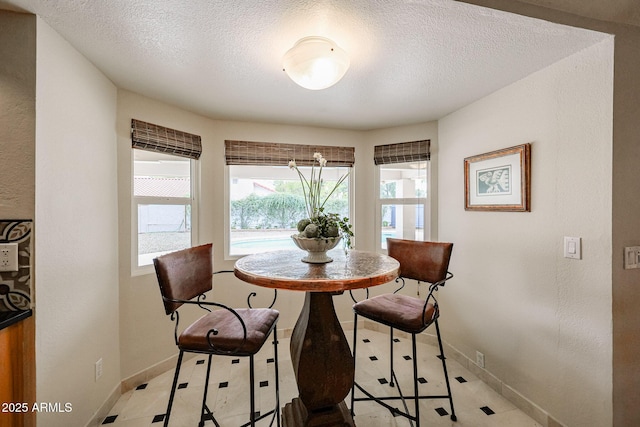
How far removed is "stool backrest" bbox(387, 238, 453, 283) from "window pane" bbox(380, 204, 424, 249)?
0.95 m

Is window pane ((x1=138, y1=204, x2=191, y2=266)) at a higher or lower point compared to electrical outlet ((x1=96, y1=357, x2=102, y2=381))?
higher

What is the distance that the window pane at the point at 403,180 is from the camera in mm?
2994

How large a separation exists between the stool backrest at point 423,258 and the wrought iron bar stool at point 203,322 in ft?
3.39

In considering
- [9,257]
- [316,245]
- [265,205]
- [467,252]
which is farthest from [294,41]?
[467,252]

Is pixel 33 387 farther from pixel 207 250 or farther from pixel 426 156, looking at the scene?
pixel 426 156

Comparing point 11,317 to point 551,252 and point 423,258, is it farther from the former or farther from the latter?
point 551,252

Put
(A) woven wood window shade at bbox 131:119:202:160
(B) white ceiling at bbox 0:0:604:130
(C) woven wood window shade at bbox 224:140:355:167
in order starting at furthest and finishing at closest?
(C) woven wood window shade at bbox 224:140:355:167
(A) woven wood window shade at bbox 131:119:202:160
(B) white ceiling at bbox 0:0:604:130

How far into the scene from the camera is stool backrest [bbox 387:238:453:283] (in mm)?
1861

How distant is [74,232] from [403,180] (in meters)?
2.88

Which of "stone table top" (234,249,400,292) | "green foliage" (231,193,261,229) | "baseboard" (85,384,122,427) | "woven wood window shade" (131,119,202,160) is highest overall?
"woven wood window shade" (131,119,202,160)

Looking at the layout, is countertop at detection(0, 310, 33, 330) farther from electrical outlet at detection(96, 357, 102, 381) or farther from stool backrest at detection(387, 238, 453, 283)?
stool backrest at detection(387, 238, 453, 283)

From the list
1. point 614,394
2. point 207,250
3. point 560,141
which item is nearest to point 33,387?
point 207,250

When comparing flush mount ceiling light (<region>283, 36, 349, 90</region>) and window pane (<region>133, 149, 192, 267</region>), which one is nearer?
flush mount ceiling light (<region>283, 36, 349, 90</region>)

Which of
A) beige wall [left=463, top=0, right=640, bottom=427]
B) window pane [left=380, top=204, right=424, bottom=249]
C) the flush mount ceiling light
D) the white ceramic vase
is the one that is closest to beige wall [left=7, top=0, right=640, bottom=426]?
beige wall [left=463, top=0, right=640, bottom=427]
